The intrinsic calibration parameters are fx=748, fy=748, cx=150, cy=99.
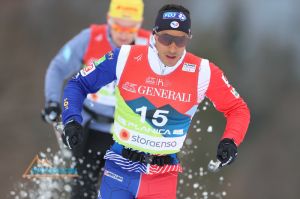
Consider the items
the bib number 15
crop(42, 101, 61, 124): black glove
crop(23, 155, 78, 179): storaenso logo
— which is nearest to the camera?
the bib number 15

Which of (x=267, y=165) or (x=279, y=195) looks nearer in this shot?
(x=279, y=195)

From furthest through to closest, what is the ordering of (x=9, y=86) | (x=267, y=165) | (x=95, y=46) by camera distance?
(x=267, y=165)
(x=9, y=86)
(x=95, y=46)

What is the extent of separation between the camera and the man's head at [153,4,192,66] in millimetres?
4883

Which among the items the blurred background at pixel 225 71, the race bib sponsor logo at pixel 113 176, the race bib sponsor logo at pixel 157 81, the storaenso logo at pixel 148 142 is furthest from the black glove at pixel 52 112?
the blurred background at pixel 225 71

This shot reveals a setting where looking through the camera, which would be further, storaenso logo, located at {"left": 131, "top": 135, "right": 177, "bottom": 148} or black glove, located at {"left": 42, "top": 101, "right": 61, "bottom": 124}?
black glove, located at {"left": 42, "top": 101, "right": 61, "bottom": 124}

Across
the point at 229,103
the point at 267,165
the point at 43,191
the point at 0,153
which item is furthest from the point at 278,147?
the point at 229,103

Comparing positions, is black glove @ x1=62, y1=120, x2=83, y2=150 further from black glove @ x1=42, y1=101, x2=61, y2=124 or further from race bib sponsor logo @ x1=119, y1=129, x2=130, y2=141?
black glove @ x1=42, y1=101, x2=61, y2=124

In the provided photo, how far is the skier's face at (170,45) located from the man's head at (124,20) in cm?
161

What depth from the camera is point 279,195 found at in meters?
22.0

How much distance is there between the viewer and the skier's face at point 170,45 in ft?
16.0

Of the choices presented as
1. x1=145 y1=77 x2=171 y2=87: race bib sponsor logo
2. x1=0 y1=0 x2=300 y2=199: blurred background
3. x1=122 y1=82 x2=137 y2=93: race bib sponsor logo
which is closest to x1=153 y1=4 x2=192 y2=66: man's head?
x1=145 y1=77 x2=171 y2=87: race bib sponsor logo

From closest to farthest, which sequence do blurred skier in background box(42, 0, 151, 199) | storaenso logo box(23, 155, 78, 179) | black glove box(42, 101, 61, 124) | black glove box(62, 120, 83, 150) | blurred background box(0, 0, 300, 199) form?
black glove box(62, 120, 83, 150), black glove box(42, 101, 61, 124), blurred skier in background box(42, 0, 151, 199), storaenso logo box(23, 155, 78, 179), blurred background box(0, 0, 300, 199)

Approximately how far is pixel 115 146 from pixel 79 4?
17828mm

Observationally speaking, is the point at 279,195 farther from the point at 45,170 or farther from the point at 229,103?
the point at 229,103
